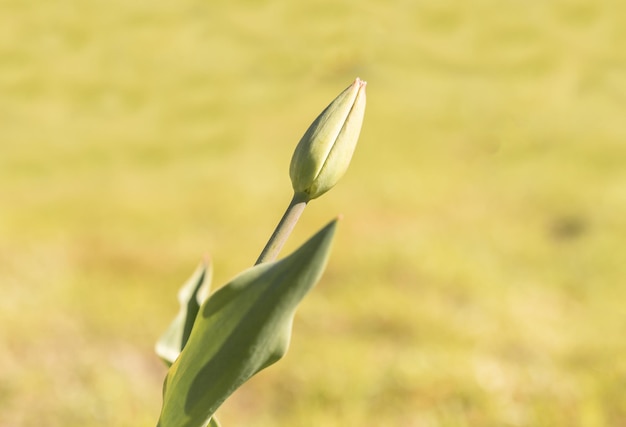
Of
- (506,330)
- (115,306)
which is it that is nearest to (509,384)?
(506,330)

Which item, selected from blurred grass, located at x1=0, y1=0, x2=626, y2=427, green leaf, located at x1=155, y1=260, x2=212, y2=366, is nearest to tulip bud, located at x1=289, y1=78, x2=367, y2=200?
green leaf, located at x1=155, y1=260, x2=212, y2=366

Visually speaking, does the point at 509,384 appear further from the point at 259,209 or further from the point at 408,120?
the point at 408,120

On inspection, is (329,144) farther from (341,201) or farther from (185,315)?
(341,201)

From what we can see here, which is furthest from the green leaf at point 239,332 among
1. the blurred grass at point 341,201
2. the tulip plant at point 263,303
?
the blurred grass at point 341,201

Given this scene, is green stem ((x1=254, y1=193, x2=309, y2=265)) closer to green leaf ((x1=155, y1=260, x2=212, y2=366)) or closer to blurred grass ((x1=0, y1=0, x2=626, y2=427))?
green leaf ((x1=155, y1=260, x2=212, y2=366))

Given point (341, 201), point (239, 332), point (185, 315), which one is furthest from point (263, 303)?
point (341, 201)
